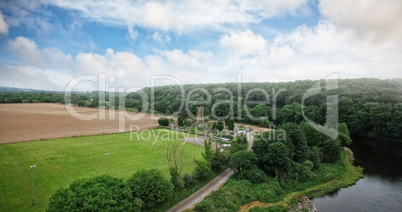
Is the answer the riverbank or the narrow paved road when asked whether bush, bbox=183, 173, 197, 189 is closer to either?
the narrow paved road

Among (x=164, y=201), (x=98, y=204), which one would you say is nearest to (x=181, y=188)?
(x=164, y=201)

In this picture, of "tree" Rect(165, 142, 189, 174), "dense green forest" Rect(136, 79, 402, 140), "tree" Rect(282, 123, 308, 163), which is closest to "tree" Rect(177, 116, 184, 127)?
"dense green forest" Rect(136, 79, 402, 140)

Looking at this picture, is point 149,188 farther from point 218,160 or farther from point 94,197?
point 218,160

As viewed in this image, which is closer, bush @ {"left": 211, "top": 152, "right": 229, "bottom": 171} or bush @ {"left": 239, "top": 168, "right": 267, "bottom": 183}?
bush @ {"left": 239, "top": 168, "right": 267, "bottom": 183}

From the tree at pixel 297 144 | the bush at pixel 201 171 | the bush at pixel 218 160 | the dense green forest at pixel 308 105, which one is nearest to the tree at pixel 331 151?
the tree at pixel 297 144

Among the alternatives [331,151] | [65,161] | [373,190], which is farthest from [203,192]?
[331,151]

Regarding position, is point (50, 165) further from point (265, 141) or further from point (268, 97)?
point (268, 97)

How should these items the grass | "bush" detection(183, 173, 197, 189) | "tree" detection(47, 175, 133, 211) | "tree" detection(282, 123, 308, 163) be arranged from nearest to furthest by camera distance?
"tree" detection(47, 175, 133, 211)
the grass
"bush" detection(183, 173, 197, 189)
"tree" detection(282, 123, 308, 163)

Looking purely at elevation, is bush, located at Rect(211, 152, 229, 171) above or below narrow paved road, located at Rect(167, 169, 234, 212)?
above
